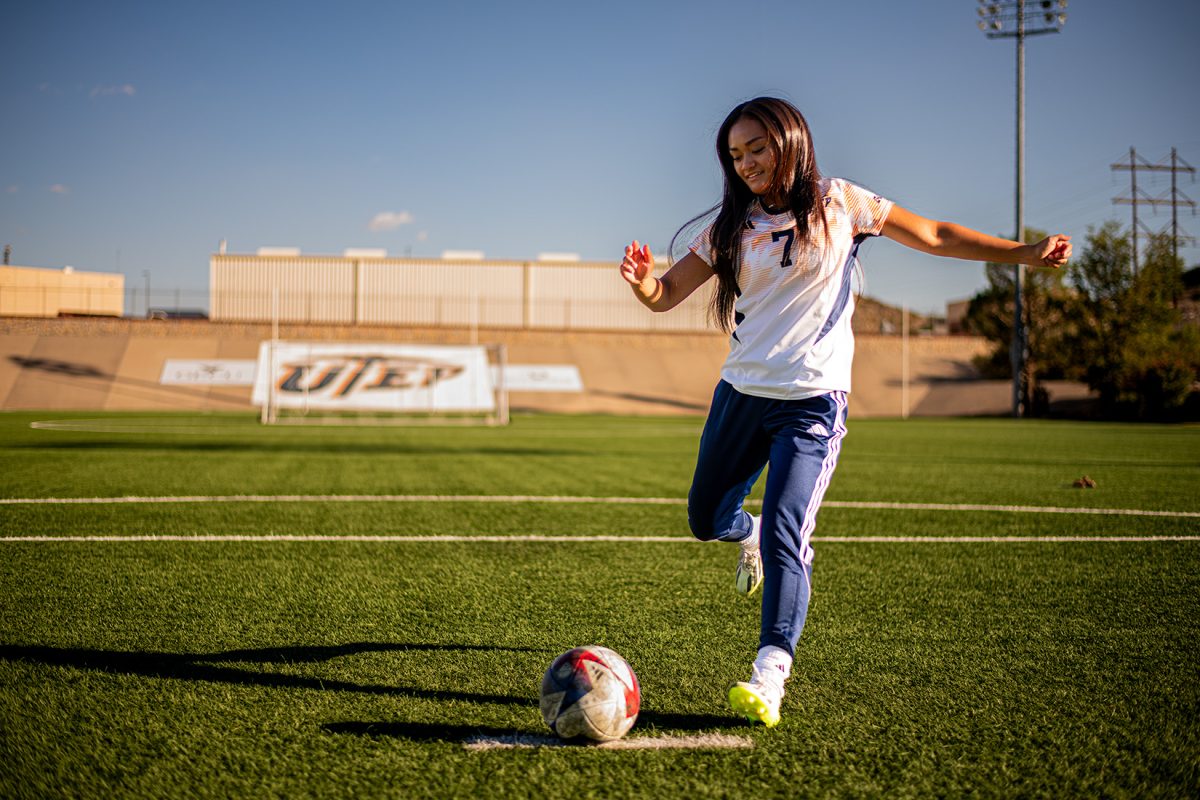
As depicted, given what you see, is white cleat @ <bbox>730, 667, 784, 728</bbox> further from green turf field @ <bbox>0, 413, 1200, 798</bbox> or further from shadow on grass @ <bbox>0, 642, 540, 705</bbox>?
shadow on grass @ <bbox>0, 642, 540, 705</bbox>

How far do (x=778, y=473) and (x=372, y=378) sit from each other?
23.0 m

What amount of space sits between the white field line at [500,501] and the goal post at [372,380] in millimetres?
15373

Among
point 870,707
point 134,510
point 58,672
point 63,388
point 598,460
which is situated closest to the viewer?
point 870,707

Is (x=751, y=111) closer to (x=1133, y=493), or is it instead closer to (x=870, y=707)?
(x=870, y=707)

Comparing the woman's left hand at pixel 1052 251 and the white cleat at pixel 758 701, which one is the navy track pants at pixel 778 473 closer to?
the white cleat at pixel 758 701

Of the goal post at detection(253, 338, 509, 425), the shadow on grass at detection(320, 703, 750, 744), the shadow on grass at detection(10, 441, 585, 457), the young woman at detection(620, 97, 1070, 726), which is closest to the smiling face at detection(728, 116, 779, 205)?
the young woman at detection(620, 97, 1070, 726)

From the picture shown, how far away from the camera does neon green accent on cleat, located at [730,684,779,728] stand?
3031mm

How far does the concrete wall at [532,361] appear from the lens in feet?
113

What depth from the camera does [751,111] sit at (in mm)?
3402

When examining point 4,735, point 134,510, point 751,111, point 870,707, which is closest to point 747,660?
point 870,707

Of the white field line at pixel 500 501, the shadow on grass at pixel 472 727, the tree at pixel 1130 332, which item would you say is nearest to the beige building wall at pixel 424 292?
the tree at pixel 1130 332

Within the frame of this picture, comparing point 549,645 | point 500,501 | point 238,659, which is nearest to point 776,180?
point 549,645

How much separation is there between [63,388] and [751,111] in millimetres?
36156

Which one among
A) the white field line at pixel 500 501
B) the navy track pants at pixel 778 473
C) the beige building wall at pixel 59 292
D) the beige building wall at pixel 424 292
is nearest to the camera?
the navy track pants at pixel 778 473
